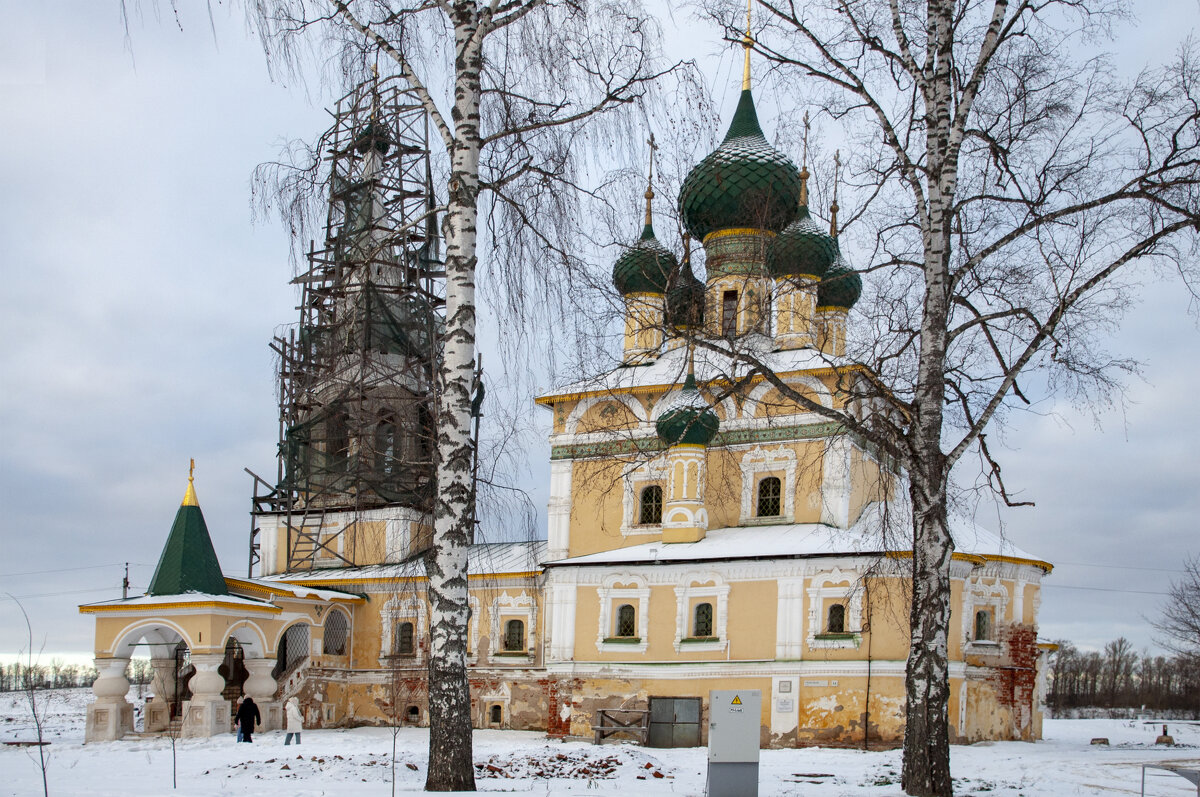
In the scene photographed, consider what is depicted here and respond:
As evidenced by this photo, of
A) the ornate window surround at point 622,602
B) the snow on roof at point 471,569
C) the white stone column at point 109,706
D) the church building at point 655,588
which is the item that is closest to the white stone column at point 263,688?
the church building at point 655,588

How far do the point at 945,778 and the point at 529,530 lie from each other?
4450 mm

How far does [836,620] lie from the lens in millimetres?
19188

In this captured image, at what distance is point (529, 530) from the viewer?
11445 mm

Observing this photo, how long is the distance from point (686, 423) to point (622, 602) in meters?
3.43

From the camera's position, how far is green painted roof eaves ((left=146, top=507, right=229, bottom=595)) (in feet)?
67.7

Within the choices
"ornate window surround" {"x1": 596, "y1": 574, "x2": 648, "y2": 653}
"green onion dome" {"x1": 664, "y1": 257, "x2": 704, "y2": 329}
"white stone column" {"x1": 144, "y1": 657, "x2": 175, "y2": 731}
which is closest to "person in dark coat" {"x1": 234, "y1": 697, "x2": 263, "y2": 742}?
"white stone column" {"x1": 144, "y1": 657, "x2": 175, "y2": 731}

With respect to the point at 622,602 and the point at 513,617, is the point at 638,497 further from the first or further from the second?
the point at 513,617

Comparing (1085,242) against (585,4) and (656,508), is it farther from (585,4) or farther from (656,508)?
(656,508)

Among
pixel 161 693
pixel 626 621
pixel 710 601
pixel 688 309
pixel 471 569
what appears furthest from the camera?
pixel 471 569

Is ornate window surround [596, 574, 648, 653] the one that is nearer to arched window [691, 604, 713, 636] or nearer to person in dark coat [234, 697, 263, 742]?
arched window [691, 604, 713, 636]

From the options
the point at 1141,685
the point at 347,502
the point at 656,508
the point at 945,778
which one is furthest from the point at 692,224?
the point at 1141,685

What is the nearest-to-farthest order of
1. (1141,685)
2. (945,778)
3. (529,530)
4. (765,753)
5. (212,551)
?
1. (945,778)
2. (529,530)
3. (765,753)
4. (212,551)
5. (1141,685)

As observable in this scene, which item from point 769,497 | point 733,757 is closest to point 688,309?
point 733,757

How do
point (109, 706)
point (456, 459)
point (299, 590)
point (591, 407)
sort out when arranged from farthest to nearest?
point (591, 407) < point (299, 590) < point (109, 706) < point (456, 459)
